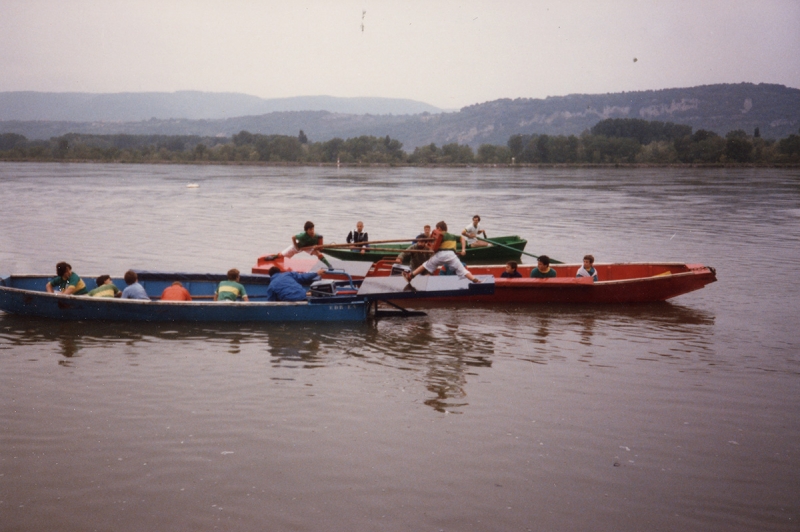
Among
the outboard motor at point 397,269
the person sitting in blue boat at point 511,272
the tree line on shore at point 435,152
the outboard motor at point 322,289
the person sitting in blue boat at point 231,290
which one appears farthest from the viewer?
the tree line on shore at point 435,152

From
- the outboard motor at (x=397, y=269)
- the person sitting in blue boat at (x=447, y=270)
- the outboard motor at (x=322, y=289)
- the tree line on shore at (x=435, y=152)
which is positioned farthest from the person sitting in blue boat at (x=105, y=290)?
the tree line on shore at (x=435, y=152)

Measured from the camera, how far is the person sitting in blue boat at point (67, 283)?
1506 centimetres

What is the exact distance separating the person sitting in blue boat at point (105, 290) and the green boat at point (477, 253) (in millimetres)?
7148

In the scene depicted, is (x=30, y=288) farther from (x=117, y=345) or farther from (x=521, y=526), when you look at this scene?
(x=521, y=526)

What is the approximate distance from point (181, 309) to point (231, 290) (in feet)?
3.41

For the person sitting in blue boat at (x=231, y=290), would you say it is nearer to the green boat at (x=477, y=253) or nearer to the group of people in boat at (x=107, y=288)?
the group of people in boat at (x=107, y=288)

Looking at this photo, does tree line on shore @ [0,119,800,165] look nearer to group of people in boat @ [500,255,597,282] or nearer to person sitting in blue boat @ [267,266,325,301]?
group of people in boat @ [500,255,597,282]

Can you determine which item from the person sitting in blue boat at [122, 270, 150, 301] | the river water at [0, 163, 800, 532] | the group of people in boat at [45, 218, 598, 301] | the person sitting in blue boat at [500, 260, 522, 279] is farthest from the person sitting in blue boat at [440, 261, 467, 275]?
the person sitting in blue boat at [122, 270, 150, 301]

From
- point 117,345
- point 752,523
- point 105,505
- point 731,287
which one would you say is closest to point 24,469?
point 105,505

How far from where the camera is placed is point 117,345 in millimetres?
13648

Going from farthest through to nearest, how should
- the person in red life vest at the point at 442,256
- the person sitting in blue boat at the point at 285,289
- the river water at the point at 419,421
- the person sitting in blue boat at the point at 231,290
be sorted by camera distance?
the person in red life vest at the point at 442,256
the person sitting in blue boat at the point at 231,290
the person sitting in blue boat at the point at 285,289
the river water at the point at 419,421

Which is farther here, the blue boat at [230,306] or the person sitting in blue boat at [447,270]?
the person sitting in blue boat at [447,270]

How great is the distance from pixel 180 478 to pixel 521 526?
3682 millimetres

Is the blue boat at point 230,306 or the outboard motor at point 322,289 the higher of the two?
the outboard motor at point 322,289
